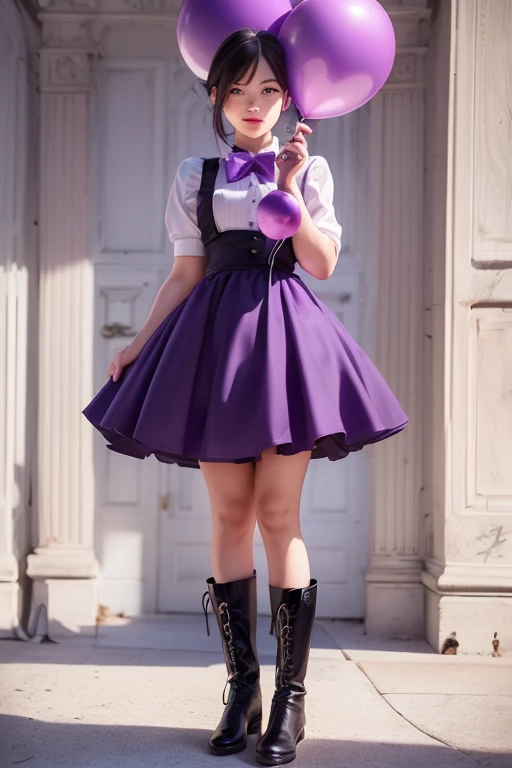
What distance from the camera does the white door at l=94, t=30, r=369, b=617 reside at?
3236mm

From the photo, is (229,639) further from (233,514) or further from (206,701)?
(206,701)

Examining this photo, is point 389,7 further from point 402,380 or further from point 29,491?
point 29,491

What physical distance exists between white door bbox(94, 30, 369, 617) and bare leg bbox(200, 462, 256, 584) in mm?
1268

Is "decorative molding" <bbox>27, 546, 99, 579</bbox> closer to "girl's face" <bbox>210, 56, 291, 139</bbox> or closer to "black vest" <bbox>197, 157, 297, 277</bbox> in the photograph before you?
"black vest" <bbox>197, 157, 297, 277</bbox>

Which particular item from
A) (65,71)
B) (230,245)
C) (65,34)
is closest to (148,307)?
(65,71)

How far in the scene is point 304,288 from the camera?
1.96 m

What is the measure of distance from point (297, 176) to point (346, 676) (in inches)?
59.0

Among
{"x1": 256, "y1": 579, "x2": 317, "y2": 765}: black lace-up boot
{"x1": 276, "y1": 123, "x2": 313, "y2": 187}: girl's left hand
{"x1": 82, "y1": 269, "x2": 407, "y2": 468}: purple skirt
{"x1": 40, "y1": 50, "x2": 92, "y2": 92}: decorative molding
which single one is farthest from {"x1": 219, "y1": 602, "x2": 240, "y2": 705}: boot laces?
{"x1": 40, "y1": 50, "x2": 92, "y2": 92}: decorative molding

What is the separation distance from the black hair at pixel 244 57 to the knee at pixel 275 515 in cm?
90

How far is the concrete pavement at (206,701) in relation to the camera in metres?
1.87

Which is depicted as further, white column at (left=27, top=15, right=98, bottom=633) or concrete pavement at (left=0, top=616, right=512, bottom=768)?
white column at (left=27, top=15, right=98, bottom=633)

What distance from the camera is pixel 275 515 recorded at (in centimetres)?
188

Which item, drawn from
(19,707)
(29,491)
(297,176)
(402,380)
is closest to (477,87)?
(402,380)

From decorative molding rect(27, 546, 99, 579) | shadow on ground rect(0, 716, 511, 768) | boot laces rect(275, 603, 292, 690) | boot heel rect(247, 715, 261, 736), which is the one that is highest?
boot laces rect(275, 603, 292, 690)
